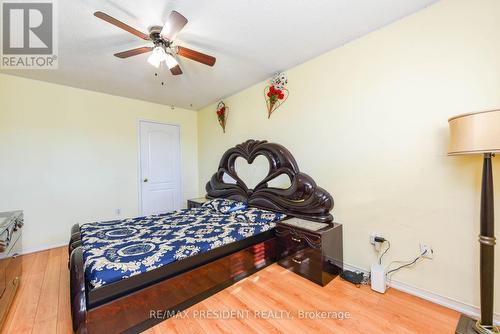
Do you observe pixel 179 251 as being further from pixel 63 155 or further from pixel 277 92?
pixel 63 155

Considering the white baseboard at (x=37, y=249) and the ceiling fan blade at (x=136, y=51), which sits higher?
the ceiling fan blade at (x=136, y=51)

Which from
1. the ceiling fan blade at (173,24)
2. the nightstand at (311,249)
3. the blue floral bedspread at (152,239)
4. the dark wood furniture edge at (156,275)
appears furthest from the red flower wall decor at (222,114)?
the dark wood furniture edge at (156,275)

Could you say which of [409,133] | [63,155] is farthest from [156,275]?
[63,155]

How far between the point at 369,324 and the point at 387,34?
2.56 meters

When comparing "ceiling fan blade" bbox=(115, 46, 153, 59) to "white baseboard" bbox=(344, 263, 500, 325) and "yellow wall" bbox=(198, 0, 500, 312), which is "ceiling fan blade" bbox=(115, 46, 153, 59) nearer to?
"yellow wall" bbox=(198, 0, 500, 312)

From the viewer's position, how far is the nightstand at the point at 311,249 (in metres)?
2.11

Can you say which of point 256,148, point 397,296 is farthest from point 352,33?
point 397,296

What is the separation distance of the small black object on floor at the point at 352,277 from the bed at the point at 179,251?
0.56m

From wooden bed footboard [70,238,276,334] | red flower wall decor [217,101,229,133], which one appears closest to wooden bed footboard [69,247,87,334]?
wooden bed footboard [70,238,276,334]

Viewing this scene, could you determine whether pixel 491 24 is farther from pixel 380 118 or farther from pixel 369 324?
pixel 369 324

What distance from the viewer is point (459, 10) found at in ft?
5.61

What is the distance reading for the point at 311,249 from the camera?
215cm

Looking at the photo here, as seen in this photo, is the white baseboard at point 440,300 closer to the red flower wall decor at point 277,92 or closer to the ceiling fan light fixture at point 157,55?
the red flower wall decor at point 277,92

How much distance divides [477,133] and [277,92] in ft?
7.09
